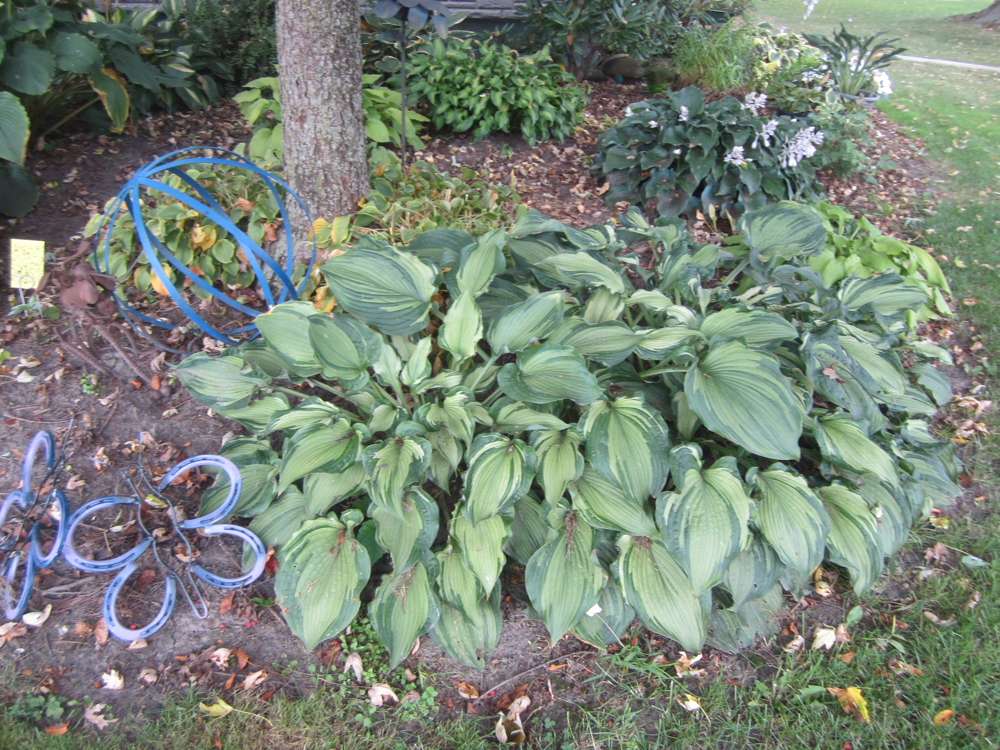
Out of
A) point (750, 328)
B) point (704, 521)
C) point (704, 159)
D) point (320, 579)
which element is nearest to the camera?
point (704, 521)

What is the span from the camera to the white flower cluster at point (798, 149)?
3.55 m

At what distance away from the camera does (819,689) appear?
1833 mm

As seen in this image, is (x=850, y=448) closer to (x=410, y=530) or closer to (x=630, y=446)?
(x=630, y=446)

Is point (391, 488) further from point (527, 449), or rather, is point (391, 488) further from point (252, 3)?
point (252, 3)

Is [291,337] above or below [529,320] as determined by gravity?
below

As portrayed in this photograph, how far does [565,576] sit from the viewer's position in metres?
1.75

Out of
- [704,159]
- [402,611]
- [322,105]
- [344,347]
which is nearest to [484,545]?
[402,611]

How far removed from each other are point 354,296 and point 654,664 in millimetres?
1484

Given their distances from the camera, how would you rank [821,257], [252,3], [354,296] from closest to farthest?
1. [354,296]
2. [821,257]
3. [252,3]

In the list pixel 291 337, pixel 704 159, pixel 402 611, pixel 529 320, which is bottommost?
pixel 402 611

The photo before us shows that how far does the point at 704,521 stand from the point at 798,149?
2830 millimetres

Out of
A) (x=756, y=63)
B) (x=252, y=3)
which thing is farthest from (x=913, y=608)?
(x=252, y=3)

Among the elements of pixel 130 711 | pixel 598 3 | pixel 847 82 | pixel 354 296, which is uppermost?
pixel 598 3

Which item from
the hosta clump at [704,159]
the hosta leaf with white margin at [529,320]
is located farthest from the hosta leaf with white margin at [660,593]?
the hosta clump at [704,159]
